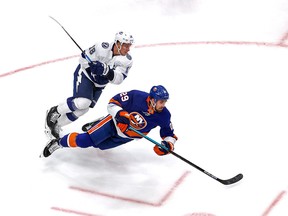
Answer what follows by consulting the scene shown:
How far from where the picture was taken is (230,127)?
664 cm

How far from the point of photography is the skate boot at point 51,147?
243 inches

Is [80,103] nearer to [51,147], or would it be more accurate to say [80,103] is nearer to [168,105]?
[51,147]

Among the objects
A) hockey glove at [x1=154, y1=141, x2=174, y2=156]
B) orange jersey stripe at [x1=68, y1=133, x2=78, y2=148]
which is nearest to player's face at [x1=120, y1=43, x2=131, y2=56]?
orange jersey stripe at [x1=68, y1=133, x2=78, y2=148]

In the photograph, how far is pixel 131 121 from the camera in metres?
5.74

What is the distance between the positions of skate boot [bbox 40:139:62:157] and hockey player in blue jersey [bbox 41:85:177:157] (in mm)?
196

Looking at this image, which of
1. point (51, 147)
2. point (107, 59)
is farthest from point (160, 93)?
point (51, 147)

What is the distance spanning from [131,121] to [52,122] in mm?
1039

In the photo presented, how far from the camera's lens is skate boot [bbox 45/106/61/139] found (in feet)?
21.1

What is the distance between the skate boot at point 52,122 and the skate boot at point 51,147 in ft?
0.78
